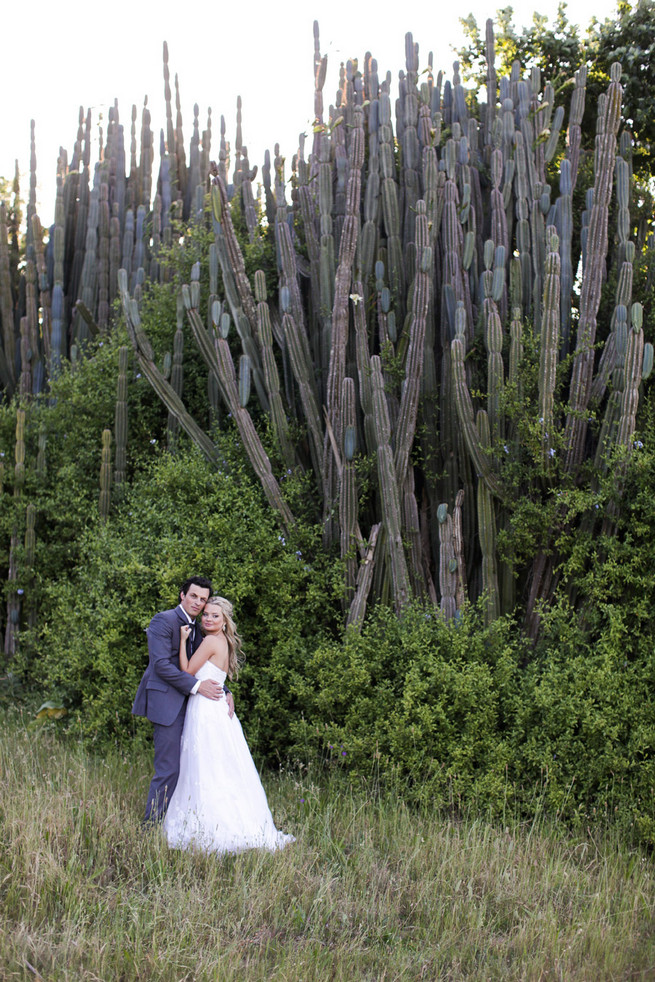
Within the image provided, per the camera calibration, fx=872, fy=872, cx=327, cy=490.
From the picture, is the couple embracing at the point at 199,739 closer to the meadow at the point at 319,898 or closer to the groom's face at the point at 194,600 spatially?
the groom's face at the point at 194,600

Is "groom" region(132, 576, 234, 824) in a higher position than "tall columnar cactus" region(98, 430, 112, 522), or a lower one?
lower

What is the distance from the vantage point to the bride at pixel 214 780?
4469 millimetres

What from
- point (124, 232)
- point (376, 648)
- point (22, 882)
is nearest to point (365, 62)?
point (124, 232)

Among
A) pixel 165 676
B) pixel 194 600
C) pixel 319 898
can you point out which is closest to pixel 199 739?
pixel 165 676

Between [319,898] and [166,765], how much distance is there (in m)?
1.22

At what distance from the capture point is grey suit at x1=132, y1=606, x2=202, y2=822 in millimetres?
4680

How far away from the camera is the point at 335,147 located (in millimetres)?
7922

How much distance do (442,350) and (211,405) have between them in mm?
2114

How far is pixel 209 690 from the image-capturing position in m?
4.68

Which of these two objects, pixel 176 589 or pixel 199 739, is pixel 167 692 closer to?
pixel 199 739

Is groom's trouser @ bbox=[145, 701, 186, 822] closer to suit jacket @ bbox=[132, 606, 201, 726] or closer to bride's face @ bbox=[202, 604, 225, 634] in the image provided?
suit jacket @ bbox=[132, 606, 201, 726]

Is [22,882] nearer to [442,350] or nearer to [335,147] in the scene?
[442,350]

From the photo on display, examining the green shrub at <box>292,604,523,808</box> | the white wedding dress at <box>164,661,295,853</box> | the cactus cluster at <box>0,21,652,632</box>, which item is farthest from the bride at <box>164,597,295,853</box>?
the cactus cluster at <box>0,21,652,632</box>

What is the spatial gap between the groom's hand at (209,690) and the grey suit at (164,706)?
0.17ft
